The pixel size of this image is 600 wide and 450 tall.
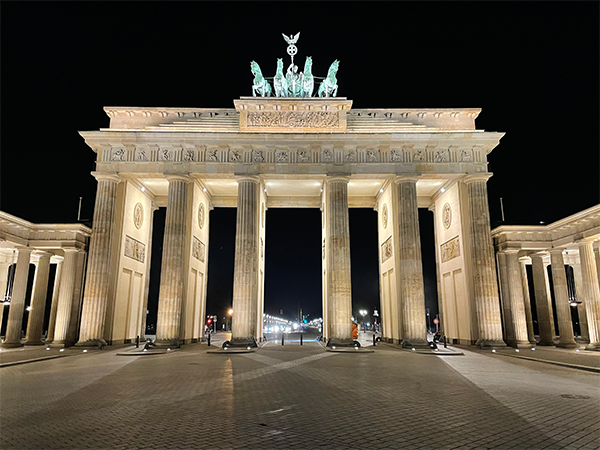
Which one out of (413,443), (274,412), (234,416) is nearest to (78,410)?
(234,416)

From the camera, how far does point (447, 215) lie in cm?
3195

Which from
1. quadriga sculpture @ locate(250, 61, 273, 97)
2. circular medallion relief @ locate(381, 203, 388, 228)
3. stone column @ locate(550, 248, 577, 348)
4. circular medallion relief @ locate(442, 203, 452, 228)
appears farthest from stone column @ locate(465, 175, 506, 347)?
quadriga sculpture @ locate(250, 61, 273, 97)

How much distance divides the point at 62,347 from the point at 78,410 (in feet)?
70.9

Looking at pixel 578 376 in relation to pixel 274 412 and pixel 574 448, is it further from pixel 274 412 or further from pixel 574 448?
pixel 274 412

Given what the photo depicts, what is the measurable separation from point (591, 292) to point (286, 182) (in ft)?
75.0

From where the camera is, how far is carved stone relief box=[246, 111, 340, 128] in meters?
29.5

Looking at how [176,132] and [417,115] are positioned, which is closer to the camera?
[176,132]

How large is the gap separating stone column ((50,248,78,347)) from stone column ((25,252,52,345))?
3.22 m

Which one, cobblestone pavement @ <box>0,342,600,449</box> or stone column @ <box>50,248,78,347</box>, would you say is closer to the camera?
cobblestone pavement @ <box>0,342,600,449</box>

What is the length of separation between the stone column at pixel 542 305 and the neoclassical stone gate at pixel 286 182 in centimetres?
711

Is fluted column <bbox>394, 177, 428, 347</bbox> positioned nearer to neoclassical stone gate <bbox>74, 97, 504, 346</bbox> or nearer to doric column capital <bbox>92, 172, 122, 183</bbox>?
neoclassical stone gate <bbox>74, 97, 504, 346</bbox>

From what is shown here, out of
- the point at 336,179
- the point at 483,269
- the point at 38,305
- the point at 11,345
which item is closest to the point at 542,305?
the point at 483,269

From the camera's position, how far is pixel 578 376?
45.2 feet

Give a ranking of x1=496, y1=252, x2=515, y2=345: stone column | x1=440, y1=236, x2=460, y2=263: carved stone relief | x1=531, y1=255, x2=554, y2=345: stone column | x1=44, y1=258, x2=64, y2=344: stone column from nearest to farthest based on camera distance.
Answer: x1=496, y1=252, x2=515, y2=345: stone column < x1=440, y1=236, x2=460, y2=263: carved stone relief < x1=531, y1=255, x2=554, y2=345: stone column < x1=44, y1=258, x2=64, y2=344: stone column
